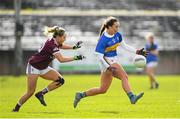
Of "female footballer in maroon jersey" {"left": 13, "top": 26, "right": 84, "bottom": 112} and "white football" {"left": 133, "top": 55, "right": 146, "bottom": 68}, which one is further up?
"female footballer in maroon jersey" {"left": 13, "top": 26, "right": 84, "bottom": 112}

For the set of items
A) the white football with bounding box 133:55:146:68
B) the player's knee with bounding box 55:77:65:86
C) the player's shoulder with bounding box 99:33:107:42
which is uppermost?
the player's shoulder with bounding box 99:33:107:42

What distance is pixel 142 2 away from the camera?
63.2 m

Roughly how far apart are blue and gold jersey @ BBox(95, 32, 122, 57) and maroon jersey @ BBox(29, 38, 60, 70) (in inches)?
44.3

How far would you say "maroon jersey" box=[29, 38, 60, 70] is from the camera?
57.8 feet

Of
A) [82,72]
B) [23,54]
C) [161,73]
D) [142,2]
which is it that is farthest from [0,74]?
[142,2]

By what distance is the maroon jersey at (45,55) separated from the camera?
17.6 meters

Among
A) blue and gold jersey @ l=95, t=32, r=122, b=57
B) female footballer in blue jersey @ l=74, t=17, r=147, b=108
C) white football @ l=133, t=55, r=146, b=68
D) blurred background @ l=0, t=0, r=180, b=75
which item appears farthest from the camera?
blurred background @ l=0, t=0, r=180, b=75

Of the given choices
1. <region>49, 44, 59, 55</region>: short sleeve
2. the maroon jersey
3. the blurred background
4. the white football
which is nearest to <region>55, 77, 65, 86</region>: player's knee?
the maroon jersey

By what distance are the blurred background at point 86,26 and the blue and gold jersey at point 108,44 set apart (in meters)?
31.6

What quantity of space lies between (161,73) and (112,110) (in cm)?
3615

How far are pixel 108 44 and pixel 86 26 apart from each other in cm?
4005

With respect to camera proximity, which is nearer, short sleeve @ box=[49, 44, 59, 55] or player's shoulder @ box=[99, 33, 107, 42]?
short sleeve @ box=[49, 44, 59, 55]

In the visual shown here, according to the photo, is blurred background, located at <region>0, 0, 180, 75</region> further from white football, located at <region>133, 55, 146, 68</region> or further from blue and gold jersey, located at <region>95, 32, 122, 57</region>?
blue and gold jersey, located at <region>95, 32, 122, 57</region>

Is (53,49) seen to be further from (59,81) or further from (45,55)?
(59,81)
